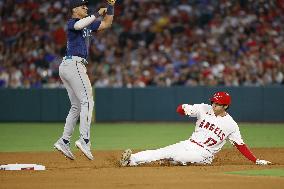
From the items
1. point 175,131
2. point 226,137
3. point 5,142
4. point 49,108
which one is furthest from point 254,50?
point 226,137

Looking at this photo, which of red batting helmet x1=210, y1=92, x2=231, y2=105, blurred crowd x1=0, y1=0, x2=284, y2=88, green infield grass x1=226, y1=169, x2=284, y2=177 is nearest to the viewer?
green infield grass x1=226, y1=169, x2=284, y2=177

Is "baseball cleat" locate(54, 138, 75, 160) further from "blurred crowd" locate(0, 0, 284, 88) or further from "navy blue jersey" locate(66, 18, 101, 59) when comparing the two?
"blurred crowd" locate(0, 0, 284, 88)

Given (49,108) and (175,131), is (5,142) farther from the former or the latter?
(49,108)

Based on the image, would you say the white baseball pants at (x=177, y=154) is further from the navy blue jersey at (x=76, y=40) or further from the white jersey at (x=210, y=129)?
the navy blue jersey at (x=76, y=40)

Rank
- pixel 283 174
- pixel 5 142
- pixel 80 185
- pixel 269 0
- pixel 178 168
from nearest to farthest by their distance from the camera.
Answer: pixel 80 185 < pixel 283 174 < pixel 178 168 < pixel 5 142 < pixel 269 0

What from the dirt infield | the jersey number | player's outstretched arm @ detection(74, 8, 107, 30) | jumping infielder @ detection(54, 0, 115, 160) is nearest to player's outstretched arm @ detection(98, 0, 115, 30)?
jumping infielder @ detection(54, 0, 115, 160)

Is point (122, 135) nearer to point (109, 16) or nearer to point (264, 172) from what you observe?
point (109, 16)

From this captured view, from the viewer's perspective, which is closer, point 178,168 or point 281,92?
point 178,168
